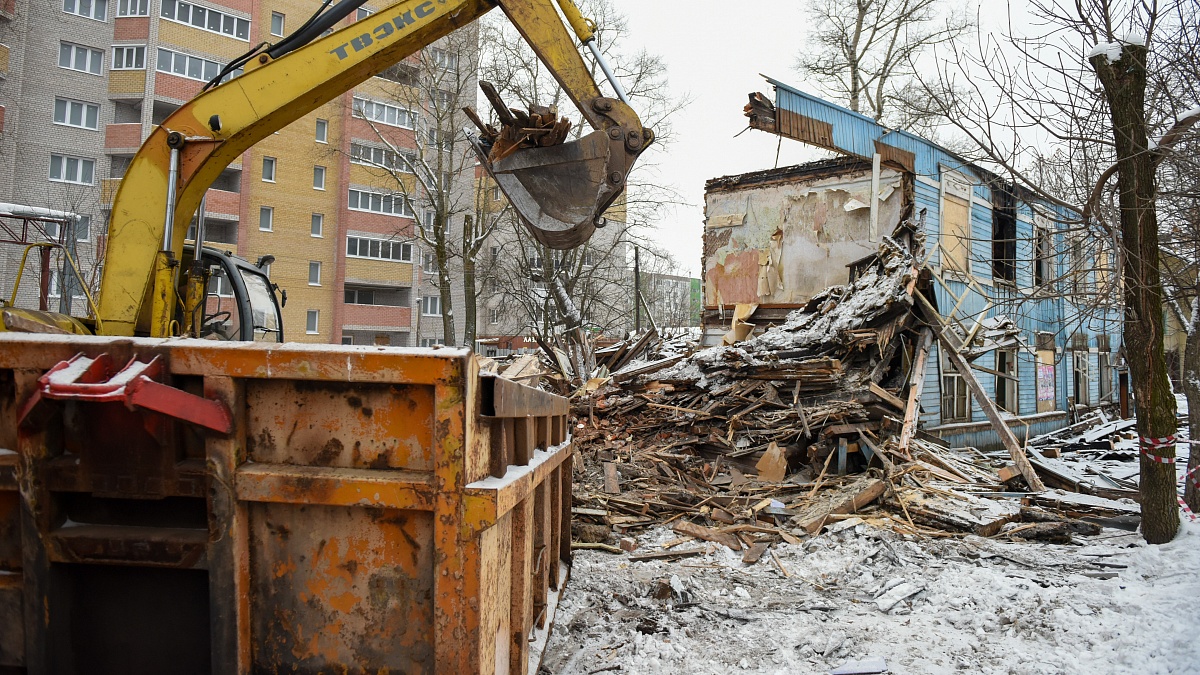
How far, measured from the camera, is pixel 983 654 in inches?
196

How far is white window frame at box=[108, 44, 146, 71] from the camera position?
113ft

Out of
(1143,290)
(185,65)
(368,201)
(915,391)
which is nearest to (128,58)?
(185,65)

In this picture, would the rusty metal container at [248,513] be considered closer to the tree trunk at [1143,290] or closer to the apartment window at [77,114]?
the tree trunk at [1143,290]

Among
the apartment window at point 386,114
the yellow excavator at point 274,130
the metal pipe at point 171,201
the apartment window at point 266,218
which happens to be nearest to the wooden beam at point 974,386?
the yellow excavator at point 274,130

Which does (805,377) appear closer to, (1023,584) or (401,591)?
(1023,584)

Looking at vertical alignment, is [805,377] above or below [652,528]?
above

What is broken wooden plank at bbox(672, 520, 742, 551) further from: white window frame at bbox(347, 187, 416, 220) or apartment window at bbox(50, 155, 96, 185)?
apartment window at bbox(50, 155, 96, 185)

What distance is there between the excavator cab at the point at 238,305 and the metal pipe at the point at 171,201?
Result: 54 centimetres

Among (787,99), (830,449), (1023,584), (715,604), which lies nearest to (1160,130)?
(1023,584)

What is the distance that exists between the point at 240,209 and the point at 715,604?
3628 centimetres

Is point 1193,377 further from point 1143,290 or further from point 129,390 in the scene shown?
point 129,390

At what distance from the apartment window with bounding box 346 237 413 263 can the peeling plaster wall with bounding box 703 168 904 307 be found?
25.1m

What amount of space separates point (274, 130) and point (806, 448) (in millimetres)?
8961

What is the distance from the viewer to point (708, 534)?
847 centimetres
